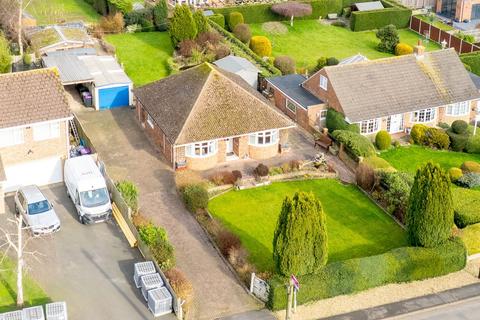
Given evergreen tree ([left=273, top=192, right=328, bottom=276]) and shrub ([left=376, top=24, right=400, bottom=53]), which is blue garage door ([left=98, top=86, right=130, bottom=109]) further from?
shrub ([left=376, top=24, right=400, bottom=53])

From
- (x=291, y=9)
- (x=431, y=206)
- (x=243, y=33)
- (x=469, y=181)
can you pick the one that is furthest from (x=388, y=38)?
(x=431, y=206)

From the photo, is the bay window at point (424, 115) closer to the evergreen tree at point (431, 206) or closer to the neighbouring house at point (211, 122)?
the neighbouring house at point (211, 122)

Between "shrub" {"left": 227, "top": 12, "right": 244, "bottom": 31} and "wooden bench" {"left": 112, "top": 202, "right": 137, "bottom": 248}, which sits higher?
"shrub" {"left": 227, "top": 12, "right": 244, "bottom": 31}

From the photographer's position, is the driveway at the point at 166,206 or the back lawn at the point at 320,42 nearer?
the driveway at the point at 166,206

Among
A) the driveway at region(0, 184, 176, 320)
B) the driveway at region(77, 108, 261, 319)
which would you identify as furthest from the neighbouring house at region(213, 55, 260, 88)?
the driveway at region(0, 184, 176, 320)

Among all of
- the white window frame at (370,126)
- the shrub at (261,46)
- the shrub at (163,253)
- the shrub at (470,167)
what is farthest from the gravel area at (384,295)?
the shrub at (261,46)

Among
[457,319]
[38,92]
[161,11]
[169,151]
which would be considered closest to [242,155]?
[169,151]
